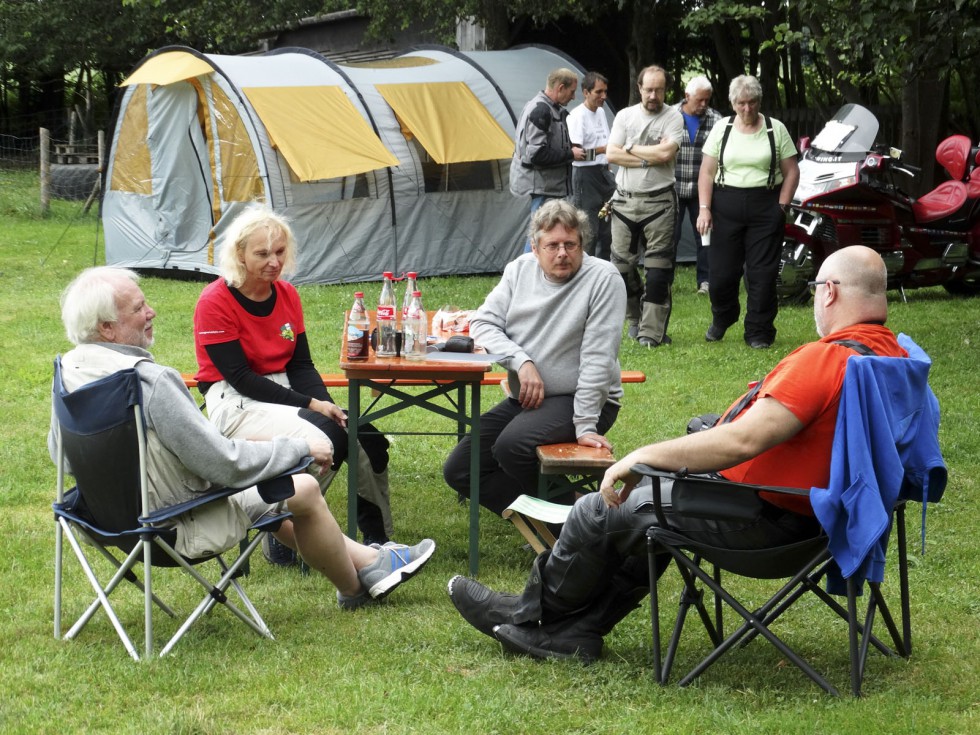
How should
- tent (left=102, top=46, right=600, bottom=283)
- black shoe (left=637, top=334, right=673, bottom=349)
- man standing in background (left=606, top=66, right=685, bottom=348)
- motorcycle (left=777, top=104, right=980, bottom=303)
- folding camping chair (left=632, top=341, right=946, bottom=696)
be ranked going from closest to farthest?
folding camping chair (left=632, top=341, right=946, bottom=696) < man standing in background (left=606, top=66, right=685, bottom=348) < black shoe (left=637, top=334, right=673, bottom=349) < motorcycle (left=777, top=104, right=980, bottom=303) < tent (left=102, top=46, right=600, bottom=283)

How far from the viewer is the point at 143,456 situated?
3496 mm

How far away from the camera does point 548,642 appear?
3656mm

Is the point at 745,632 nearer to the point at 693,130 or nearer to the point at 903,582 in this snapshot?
the point at 903,582

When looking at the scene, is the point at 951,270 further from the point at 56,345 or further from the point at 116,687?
the point at 116,687

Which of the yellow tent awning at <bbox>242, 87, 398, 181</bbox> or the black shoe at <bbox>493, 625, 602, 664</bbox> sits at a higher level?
the yellow tent awning at <bbox>242, 87, 398, 181</bbox>

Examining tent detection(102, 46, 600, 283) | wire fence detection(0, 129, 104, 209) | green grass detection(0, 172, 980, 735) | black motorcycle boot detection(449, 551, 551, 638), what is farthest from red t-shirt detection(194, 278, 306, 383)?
wire fence detection(0, 129, 104, 209)

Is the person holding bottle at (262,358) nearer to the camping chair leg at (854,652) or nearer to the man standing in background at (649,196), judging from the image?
the camping chair leg at (854,652)

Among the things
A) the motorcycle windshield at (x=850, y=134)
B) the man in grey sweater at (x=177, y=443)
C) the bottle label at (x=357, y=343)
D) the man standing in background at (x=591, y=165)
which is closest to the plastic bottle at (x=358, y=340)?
the bottle label at (x=357, y=343)

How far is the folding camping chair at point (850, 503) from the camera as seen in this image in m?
3.09

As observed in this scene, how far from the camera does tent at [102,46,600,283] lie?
11320 millimetres

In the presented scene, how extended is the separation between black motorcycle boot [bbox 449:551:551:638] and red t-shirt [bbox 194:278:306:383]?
4.31 ft

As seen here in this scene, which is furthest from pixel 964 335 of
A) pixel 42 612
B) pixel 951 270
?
pixel 42 612

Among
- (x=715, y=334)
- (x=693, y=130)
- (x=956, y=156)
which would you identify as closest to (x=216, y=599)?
(x=715, y=334)

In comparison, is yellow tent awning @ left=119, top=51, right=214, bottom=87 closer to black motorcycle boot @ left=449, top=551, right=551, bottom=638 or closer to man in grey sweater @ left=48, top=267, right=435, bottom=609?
man in grey sweater @ left=48, top=267, right=435, bottom=609
